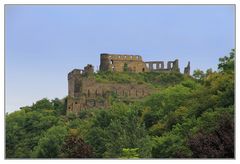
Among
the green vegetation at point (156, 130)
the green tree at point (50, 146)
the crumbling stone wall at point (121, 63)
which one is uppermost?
the crumbling stone wall at point (121, 63)

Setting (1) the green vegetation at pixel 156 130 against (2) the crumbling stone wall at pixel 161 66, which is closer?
(1) the green vegetation at pixel 156 130

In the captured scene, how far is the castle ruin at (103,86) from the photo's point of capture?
90.7m

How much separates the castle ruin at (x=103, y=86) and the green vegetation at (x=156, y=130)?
13541 mm

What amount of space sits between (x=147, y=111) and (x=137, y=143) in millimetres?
19616

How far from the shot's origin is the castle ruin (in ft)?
298

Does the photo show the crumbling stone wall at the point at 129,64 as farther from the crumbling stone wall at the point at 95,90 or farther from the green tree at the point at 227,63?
the green tree at the point at 227,63

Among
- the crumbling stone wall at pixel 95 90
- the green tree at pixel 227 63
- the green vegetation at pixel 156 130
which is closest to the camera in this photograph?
the green vegetation at pixel 156 130

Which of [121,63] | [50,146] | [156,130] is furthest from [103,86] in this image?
[156,130]

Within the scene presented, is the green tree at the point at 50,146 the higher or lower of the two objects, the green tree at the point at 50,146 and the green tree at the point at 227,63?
the lower

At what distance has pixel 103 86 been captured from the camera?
97000 mm

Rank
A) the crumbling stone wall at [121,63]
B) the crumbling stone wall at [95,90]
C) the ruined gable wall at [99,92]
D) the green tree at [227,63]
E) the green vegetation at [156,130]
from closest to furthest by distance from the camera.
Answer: the green vegetation at [156,130]
the green tree at [227,63]
the ruined gable wall at [99,92]
the crumbling stone wall at [95,90]
the crumbling stone wall at [121,63]

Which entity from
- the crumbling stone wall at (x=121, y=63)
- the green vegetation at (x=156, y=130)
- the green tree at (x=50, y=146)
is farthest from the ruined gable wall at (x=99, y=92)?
the green tree at (x=50, y=146)

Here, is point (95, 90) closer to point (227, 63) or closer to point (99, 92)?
point (99, 92)
